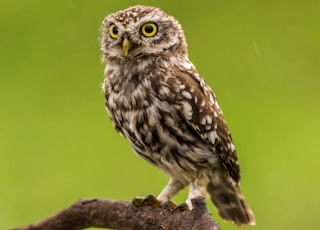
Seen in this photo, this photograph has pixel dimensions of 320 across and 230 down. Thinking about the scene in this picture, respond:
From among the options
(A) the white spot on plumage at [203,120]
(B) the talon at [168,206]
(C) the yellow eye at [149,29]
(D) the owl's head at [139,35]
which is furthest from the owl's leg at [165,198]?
(C) the yellow eye at [149,29]

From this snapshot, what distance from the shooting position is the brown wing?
4.90 metres

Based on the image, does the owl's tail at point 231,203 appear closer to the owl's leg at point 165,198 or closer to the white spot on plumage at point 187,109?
the owl's leg at point 165,198

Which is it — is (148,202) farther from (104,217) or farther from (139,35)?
(139,35)

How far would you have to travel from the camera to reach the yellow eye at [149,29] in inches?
190

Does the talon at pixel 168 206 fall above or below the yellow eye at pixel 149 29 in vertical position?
below

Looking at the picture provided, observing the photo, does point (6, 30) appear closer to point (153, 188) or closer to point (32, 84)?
point (32, 84)

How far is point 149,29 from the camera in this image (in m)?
4.86

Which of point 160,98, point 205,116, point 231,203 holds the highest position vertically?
point 160,98

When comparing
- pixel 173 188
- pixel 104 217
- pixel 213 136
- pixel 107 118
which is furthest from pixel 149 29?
pixel 107 118

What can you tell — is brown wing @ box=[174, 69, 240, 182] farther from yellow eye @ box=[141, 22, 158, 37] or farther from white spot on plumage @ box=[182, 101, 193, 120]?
yellow eye @ box=[141, 22, 158, 37]

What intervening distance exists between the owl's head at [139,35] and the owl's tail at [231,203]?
788mm

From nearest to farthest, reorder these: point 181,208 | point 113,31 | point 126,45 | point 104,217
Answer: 1. point 104,217
2. point 181,208
3. point 126,45
4. point 113,31

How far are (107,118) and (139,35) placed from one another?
4.56 m

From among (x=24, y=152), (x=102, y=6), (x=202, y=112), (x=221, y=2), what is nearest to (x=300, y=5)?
(x=221, y=2)
